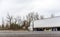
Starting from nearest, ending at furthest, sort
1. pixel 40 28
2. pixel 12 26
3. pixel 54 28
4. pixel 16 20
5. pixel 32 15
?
pixel 54 28 → pixel 40 28 → pixel 12 26 → pixel 16 20 → pixel 32 15

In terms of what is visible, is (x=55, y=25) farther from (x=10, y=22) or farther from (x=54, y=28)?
(x=10, y=22)

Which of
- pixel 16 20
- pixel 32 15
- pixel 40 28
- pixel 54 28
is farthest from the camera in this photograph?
pixel 32 15

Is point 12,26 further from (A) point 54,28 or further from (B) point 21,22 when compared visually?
(A) point 54,28

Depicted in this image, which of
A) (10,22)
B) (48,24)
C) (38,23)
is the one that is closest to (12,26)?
(10,22)

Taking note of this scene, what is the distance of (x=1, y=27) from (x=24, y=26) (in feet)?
32.4

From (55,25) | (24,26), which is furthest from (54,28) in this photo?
(24,26)

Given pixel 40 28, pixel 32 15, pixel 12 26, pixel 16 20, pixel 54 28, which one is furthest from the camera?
pixel 32 15

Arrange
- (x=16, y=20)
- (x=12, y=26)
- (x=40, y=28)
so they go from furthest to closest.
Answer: (x=16, y=20), (x=12, y=26), (x=40, y=28)

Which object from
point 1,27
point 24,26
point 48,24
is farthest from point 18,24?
point 48,24

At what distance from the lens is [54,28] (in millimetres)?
53969

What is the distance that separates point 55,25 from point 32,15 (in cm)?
1944

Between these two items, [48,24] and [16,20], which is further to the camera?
[16,20]

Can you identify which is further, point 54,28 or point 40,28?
point 40,28

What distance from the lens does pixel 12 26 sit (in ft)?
206
